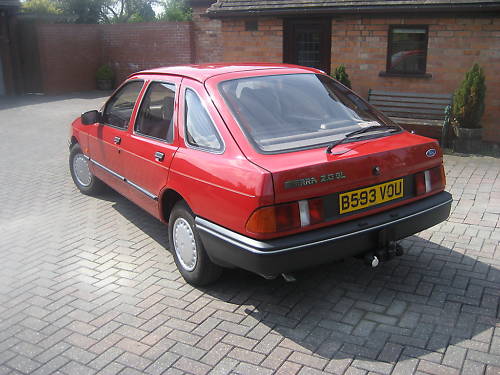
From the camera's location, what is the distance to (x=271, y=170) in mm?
3402

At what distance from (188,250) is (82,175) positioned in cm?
340

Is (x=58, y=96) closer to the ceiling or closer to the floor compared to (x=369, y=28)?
closer to the floor

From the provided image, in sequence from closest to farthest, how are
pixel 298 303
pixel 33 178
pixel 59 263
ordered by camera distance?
pixel 298 303 < pixel 59 263 < pixel 33 178

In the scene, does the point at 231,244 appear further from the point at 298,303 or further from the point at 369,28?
the point at 369,28

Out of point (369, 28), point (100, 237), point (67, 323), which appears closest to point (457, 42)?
point (369, 28)

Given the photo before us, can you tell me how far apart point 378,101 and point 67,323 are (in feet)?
28.2

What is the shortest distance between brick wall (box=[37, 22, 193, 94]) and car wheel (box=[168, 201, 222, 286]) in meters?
15.8

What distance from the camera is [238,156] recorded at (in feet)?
12.0

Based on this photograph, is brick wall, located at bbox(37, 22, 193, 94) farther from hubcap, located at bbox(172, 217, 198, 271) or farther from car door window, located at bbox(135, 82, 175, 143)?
hubcap, located at bbox(172, 217, 198, 271)

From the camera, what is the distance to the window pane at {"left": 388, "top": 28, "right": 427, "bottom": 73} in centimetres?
1059

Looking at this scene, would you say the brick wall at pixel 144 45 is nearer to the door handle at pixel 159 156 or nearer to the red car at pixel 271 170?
the red car at pixel 271 170

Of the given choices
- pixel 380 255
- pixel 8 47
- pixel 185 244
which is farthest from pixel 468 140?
pixel 8 47

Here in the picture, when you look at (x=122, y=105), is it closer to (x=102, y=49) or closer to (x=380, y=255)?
(x=380, y=255)

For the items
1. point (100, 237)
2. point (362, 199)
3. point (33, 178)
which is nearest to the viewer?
point (362, 199)
